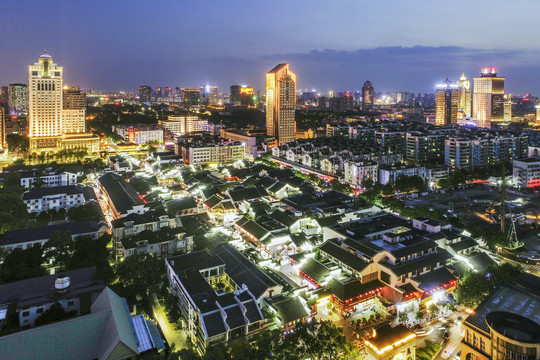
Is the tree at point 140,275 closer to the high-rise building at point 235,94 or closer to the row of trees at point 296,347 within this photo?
the row of trees at point 296,347

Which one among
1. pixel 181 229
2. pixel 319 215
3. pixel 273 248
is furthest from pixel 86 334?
pixel 319 215

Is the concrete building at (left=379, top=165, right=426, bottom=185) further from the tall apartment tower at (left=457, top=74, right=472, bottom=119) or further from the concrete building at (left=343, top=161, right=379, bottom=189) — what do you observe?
the tall apartment tower at (left=457, top=74, right=472, bottom=119)

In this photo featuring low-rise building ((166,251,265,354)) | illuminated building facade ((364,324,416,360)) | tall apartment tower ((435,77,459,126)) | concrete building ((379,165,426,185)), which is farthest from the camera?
tall apartment tower ((435,77,459,126))

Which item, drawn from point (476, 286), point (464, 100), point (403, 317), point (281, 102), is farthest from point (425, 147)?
point (464, 100)

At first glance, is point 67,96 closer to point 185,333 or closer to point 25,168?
point 25,168

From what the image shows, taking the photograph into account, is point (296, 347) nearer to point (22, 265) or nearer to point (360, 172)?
point (22, 265)

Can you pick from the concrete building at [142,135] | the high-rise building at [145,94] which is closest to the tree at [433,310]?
the concrete building at [142,135]

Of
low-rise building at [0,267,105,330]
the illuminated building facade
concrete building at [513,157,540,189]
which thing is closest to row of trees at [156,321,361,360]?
the illuminated building facade
